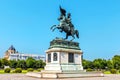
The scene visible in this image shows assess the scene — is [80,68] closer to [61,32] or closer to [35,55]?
[61,32]

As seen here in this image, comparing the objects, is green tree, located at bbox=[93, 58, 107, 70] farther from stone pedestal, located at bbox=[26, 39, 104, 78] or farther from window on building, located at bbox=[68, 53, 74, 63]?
window on building, located at bbox=[68, 53, 74, 63]

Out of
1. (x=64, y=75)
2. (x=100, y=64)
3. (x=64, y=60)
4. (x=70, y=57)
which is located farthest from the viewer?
(x=100, y=64)

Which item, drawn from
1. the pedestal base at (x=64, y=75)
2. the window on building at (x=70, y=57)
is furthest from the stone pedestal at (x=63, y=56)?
the pedestal base at (x=64, y=75)

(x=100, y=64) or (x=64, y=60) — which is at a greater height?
(x=64, y=60)

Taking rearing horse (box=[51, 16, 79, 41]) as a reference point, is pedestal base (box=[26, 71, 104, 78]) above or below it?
below

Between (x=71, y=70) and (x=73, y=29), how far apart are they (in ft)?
21.0

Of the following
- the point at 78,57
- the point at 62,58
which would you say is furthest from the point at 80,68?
the point at 62,58

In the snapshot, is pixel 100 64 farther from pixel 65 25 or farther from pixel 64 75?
pixel 64 75

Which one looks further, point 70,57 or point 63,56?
point 70,57

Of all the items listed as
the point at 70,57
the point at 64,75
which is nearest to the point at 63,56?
the point at 70,57

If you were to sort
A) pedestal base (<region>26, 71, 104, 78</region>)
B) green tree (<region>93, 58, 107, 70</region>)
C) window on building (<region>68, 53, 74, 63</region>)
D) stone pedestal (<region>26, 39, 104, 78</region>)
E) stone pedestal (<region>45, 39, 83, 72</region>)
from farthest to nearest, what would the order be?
green tree (<region>93, 58, 107, 70</region>) < window on building (<region>68, 53, 74, 63</region>) < stone pedestal (<region>45, 39, 83, 72</region>) < stone pedestal (<region>26, 39, 104, 78</region>) < pedestal base (<region>26, 71, 104, 78</region>)

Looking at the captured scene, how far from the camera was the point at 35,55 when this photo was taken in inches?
7490

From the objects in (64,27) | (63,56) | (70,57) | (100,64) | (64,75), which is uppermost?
(64,27)

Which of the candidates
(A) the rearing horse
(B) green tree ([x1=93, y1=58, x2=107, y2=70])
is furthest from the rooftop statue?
(B) green tree ([x1=93, y1=58, x2=107, y2=70])
